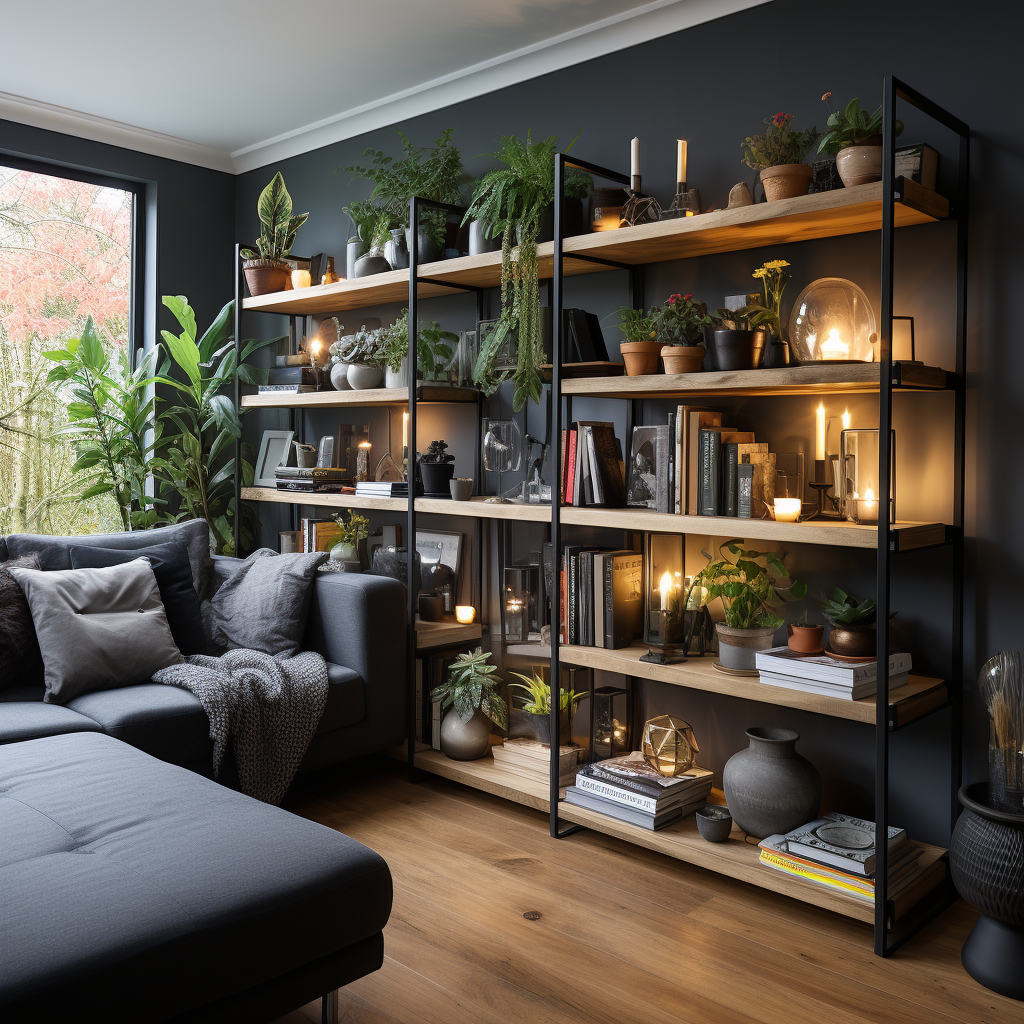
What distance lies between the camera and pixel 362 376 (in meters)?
3.50

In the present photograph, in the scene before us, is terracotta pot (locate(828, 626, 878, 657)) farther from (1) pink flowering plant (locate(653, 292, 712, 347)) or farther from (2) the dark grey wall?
(1) pink flowering plant (locate(653, 292, 712, 347))

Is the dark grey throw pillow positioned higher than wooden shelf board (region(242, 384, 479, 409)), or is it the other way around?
wooden shelf board (region(242, 384, 479, 409))

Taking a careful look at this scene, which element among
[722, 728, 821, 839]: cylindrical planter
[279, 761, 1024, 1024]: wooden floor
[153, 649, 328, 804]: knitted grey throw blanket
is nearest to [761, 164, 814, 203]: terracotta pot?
[722, 728, 821, 839]: cylindrical planter

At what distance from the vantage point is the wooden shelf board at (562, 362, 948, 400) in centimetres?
216

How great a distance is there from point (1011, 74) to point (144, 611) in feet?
9.39

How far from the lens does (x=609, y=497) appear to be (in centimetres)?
280

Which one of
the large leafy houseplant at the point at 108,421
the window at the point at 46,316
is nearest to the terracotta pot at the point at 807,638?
the large leafy houseplant at the point at 108,421

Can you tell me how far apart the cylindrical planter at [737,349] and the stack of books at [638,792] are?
1185mm

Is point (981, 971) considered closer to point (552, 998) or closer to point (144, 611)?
point (552, 998)

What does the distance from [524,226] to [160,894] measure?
2.09 m

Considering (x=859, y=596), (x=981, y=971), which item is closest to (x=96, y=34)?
(x=859, y=596)

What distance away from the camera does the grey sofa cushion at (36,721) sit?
2.42 m

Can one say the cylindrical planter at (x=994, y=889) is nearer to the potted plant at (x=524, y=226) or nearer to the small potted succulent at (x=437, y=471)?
the potted plant at (x=524, y=226)

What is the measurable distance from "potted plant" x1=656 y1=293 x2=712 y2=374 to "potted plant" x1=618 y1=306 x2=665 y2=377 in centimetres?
3
